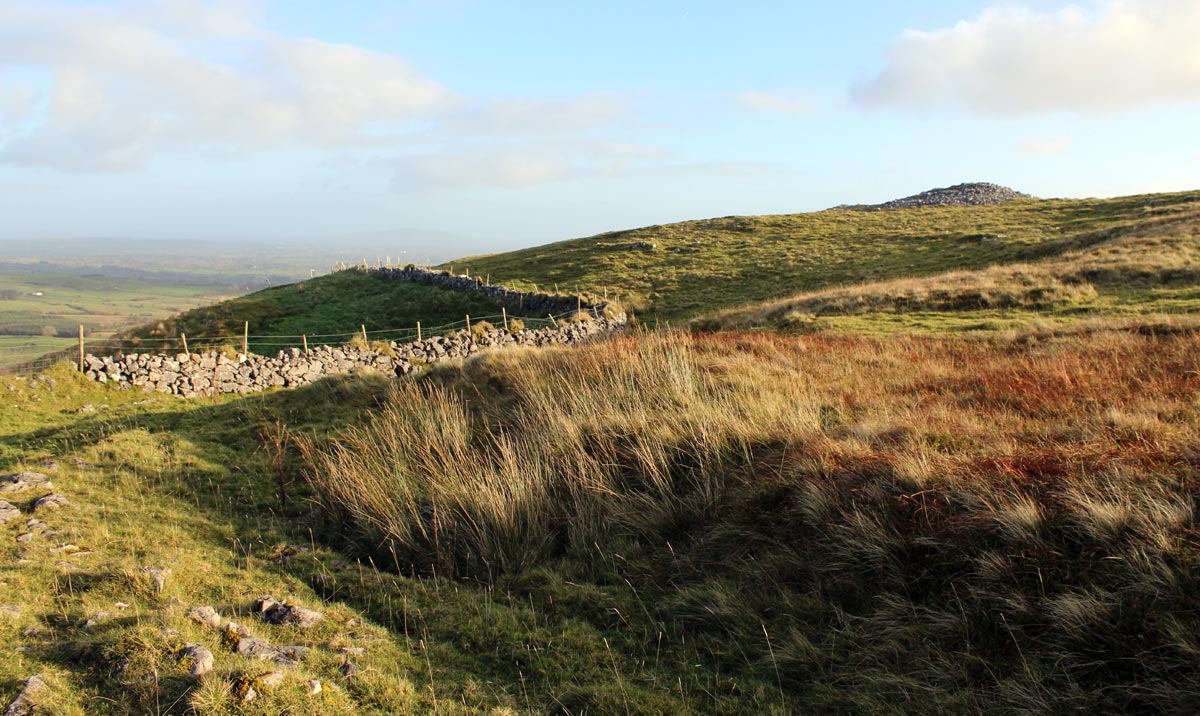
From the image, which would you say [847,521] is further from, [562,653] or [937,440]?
[562,653]

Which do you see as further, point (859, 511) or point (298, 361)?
point (298, 361)

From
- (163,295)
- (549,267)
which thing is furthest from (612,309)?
(163,295)

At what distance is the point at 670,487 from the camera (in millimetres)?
6477

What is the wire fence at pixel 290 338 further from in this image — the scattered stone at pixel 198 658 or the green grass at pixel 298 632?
the scattered stone at pixel 198 658

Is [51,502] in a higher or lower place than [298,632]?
higher

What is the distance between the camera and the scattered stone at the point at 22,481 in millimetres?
7602

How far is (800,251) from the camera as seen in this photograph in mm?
44062

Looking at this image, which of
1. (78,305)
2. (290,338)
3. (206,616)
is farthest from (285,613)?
(78,305)

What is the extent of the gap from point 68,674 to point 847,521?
528cm

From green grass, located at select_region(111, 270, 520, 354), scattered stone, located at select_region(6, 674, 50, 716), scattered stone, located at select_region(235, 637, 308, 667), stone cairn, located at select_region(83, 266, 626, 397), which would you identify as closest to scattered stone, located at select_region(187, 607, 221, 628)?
scattered stone, located at select_region(235, 637, 308, 667)

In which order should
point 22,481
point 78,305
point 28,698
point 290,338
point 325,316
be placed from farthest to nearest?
point 78,305
point 325,316
point 290,338
point 22,481
point 28,698

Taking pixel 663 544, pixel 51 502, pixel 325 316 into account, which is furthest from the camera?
pixel 325 316

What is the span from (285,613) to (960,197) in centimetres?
7963

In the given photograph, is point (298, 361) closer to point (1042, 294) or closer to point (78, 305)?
point (1042, 294)
